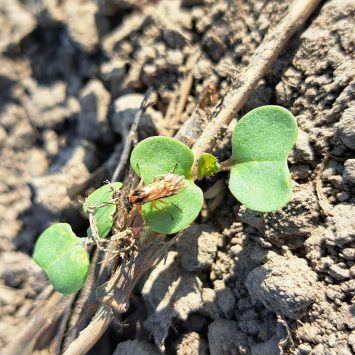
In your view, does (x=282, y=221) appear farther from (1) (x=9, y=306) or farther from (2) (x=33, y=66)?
(2) (x=33, y=66)

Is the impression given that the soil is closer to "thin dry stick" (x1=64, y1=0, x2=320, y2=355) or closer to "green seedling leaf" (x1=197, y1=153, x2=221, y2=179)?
"thin dry stick" (x1=64, y1=0, x2=320, y2=355)

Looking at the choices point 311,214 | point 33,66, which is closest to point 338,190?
point 311,214

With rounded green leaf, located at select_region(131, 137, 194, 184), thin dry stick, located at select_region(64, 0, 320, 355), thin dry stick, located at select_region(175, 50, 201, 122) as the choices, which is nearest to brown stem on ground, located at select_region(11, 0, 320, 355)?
thin dry stick, located at select_region(64, 0, 320, 355)

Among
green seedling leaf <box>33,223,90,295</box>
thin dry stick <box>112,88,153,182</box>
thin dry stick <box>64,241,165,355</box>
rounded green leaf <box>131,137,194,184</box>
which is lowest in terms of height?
thin dry stick <box>64,241,165,355</box>

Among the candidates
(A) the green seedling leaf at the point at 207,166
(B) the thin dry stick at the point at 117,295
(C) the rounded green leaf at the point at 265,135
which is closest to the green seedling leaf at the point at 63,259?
(B) the thin dry stick at the point at 117,295

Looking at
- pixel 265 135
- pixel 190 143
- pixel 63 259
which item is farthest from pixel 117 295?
pixel 265 135

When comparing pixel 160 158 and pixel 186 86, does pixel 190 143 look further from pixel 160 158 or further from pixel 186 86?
pixel 186 86

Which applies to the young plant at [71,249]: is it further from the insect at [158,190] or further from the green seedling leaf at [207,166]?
the green seedling leaf at [207,166]
